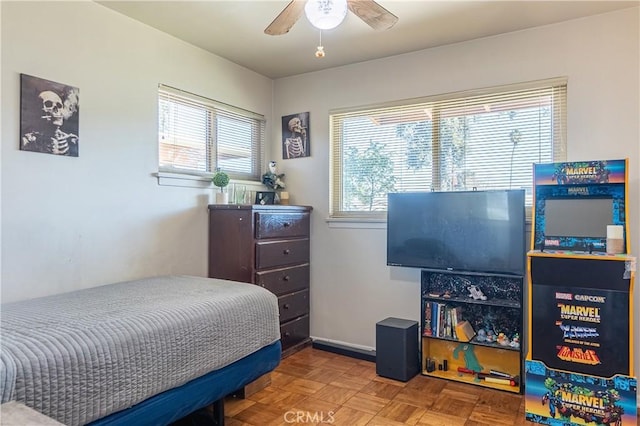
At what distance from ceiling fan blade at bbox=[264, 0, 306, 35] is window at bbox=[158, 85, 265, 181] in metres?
1.25

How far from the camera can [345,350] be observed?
3.49 m

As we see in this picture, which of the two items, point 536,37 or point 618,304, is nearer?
point 618,304

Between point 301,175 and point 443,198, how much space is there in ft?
4.76

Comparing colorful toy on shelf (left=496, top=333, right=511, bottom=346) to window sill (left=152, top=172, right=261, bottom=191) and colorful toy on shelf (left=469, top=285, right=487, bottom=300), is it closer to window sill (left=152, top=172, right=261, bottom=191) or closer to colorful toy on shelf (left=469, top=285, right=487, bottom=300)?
colorful toy on shelf (left=469, top=285, right=487, bottom=300)

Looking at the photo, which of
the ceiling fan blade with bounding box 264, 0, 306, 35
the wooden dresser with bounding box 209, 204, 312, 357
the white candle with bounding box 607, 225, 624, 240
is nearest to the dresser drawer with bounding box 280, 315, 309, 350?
the wooden dresser with bounding box 209, 204, 312, 357

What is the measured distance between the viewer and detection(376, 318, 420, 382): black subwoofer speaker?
9.68ft

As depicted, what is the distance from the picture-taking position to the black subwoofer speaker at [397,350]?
295 centimetres

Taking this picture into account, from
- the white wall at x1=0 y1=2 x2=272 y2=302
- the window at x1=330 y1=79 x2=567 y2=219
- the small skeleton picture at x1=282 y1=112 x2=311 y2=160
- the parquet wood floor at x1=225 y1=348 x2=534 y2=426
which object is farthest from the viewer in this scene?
the small skeleton picture at x1=282 y1=112 x2=311 y2=160

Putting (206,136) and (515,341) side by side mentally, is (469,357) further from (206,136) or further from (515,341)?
(206,136)

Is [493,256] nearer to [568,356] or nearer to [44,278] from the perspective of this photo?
[568,356]

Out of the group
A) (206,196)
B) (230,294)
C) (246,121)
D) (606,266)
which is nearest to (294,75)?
(246,121)

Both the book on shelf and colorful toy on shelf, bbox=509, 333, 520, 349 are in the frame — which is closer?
colorful toy on shelf, bbox=509, 333, 520, 349

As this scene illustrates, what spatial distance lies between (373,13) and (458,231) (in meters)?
1.60

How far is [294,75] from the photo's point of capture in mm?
3967
